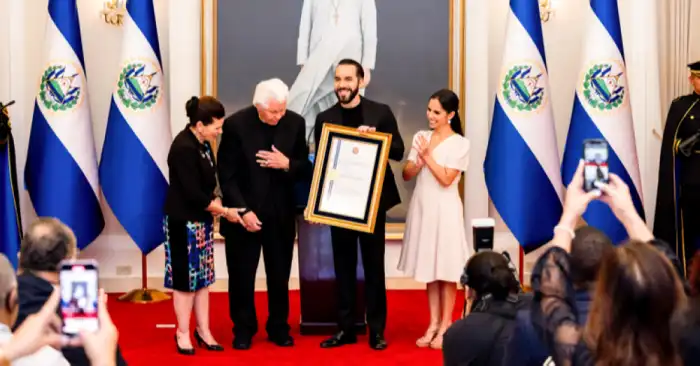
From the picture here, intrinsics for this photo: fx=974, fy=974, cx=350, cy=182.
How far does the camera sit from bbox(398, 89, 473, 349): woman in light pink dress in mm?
5879

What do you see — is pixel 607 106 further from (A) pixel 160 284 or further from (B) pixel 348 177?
(A) pixel 160 284

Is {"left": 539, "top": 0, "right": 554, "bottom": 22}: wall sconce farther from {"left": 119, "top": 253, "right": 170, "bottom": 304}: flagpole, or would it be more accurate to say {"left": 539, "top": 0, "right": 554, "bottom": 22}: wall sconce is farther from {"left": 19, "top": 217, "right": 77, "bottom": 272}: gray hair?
{"left": 19, "top": 217, "right": 77, "bottom": 272}: gray hair

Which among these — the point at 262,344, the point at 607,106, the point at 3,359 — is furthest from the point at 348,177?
the point at 3,359

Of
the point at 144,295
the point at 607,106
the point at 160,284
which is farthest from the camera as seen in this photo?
the point at 160,284

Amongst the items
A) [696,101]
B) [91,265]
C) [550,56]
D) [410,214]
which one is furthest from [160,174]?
[91,265]

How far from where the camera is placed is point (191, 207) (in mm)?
5566

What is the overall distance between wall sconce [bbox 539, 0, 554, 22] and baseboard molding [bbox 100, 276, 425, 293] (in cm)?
247

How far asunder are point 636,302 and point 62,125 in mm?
6144

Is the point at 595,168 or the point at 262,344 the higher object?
the point at 595,168

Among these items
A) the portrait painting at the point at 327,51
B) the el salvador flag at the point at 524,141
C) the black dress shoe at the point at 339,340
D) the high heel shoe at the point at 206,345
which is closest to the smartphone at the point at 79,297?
the high heel shoe at the point at 206,345

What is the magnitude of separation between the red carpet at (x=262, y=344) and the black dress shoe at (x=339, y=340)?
0.05 meters

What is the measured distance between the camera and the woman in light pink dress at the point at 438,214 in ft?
19.3

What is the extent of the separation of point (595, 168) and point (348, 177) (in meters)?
2.99

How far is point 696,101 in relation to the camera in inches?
274
